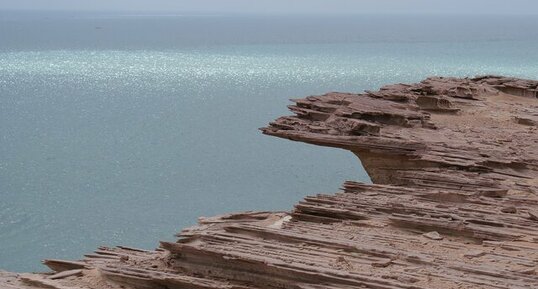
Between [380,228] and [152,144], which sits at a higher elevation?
[380,228]

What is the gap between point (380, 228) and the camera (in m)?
12.6

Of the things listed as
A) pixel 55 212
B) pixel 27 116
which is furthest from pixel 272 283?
pixel 27 116

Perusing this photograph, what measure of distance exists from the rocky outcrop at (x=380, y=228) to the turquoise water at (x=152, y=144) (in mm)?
7946

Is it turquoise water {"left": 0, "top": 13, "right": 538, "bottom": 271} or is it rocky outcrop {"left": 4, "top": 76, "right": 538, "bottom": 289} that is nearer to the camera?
rocky outcrop {"left": 4, "top": 76, "right": 538, "bottom": 289}

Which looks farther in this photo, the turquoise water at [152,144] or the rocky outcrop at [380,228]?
the turquoise water at [152,144]

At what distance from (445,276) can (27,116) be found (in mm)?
31232

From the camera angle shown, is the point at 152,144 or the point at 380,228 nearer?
the point at 380,228

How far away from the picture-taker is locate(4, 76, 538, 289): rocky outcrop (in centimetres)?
1107

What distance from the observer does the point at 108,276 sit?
11.9 meters

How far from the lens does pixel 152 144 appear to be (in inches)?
1332

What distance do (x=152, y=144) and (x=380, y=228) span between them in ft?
71.9

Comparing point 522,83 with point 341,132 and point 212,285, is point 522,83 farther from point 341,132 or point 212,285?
point 212,285

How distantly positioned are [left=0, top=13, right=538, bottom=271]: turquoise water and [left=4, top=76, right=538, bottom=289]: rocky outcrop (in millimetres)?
7946

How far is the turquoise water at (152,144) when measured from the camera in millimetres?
24703
